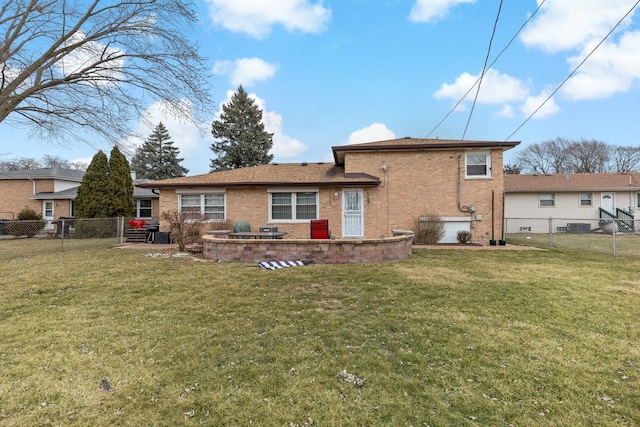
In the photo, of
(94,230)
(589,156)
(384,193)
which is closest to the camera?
(384,193)

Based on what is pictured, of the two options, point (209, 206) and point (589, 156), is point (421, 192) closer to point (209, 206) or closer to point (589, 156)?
point (209, 206)

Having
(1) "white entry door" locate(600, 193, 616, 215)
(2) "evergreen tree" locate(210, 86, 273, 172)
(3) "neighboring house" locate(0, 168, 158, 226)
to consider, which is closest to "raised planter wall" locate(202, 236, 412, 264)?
(3) "neighboring house" locate(0, 168, 158, 226)

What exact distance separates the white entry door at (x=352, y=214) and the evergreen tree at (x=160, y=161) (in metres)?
32.0

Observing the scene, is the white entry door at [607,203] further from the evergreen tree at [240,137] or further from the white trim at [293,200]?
the evergreen tree at [240,137]

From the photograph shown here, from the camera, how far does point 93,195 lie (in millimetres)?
18719

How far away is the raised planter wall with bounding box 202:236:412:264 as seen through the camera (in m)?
8.66

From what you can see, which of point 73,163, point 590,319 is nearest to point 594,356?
point 590,319

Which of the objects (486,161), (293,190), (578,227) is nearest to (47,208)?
(293,190)

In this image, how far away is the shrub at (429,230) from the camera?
13.2 metres

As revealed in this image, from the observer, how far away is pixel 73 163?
50375mm

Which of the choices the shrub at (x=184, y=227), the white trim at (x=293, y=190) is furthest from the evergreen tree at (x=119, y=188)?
the white trim at (x=293, y=190)

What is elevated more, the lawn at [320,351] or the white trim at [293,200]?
the white trim at [293,200]

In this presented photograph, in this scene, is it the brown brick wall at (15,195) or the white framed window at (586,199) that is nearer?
the white framed window at (586,199)

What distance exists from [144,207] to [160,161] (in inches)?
763
